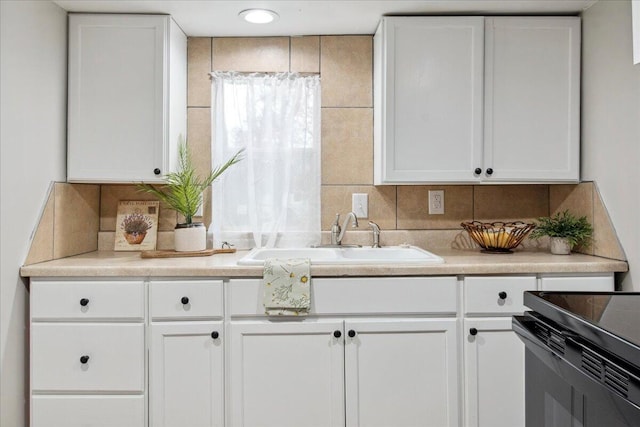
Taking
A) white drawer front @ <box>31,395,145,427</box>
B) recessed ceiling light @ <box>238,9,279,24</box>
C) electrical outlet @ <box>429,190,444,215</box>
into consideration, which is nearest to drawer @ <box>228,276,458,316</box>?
white drawer front @ <box>31,395,145,427</box>

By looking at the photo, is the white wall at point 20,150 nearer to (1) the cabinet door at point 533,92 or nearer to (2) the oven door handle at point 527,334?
(2) the oven door handle at point 527,334

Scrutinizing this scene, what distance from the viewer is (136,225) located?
2256 mm

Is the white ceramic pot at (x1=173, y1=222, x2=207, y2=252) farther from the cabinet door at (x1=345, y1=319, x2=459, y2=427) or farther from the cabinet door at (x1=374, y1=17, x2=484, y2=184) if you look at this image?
the cabinet door at (x1=374, y1=17, x2=484, y2=184)

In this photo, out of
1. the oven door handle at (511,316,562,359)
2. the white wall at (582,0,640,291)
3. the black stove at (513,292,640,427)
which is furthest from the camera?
the white wall at (582,0,640,291)

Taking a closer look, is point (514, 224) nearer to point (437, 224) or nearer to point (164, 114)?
point (437, 224)

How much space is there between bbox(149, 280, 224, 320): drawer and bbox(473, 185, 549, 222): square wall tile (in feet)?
4.76

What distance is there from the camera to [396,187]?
232 cm

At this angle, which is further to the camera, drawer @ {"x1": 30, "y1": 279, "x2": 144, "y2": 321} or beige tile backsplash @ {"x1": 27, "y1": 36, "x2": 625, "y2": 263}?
beige tile backsplash @ {"x1": 27, "y1": 36, "x2": 625, "y2": 263}

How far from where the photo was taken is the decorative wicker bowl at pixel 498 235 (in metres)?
2.05

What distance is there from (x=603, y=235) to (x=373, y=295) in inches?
43.6

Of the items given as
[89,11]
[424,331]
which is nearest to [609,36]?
[424,331]

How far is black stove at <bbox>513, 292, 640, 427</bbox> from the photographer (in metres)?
0.64

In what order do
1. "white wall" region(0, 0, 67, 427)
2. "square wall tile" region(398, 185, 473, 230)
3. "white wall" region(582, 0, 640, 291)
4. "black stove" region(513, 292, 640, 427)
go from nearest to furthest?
"black stove" region(513, 292, 640, 427) < "white wall" region(0, 0, 67, 427) < "white wall" region(582, 0, 640, 291) < "square wall tile" region(398, 185, 473, 230)

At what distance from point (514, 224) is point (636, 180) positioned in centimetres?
57
